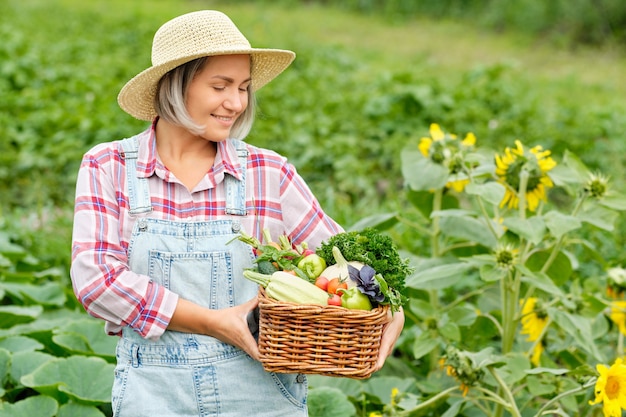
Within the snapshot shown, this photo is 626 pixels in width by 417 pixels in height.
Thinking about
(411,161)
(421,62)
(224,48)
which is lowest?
(421,62)

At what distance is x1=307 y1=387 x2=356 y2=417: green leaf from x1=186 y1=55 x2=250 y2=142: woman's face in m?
0.98

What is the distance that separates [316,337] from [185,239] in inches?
14.1

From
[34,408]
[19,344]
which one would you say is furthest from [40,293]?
[34,408]

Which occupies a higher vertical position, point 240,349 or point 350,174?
point 240,349

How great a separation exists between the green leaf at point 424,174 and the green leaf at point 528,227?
0.89ft

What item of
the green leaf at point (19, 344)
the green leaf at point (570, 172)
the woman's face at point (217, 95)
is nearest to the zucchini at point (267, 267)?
the woman's face at point (217, 95)

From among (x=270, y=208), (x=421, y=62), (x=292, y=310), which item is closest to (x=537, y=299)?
(x=270, y=208)

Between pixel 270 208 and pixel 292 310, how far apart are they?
37cm

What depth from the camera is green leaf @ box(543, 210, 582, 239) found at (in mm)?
2607

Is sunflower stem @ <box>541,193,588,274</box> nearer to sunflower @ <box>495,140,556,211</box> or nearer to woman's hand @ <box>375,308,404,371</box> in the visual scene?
sunflower @ <box>495,140,556,211</box>

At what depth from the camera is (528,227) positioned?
261 cm

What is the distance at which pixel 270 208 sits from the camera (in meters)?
2.04

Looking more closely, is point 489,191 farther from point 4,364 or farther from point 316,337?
point 4,364

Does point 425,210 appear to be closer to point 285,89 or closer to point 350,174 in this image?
point 350,174
